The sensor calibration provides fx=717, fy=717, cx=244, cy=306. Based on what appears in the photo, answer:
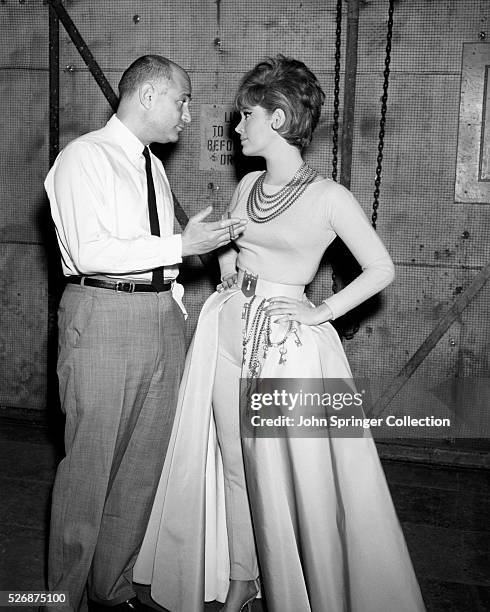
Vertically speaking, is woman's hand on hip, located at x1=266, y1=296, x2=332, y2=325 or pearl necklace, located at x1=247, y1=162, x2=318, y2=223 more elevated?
pearl necklace, located at x1=247, y1=162, x2=318, y2=223

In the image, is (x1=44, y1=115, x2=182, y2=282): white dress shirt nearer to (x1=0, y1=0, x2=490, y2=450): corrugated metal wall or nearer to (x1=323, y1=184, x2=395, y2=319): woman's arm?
(x1=323, y1=184, x2=395, y2=319): woman's arm

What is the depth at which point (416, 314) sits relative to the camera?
165 inches

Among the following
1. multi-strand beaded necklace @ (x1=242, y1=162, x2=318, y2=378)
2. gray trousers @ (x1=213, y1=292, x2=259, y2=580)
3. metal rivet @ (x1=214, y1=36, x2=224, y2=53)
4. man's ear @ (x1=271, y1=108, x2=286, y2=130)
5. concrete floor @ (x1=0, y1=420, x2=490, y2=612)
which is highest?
metal rivet @ (x1=214, y1=36, x2=224, y2=53)

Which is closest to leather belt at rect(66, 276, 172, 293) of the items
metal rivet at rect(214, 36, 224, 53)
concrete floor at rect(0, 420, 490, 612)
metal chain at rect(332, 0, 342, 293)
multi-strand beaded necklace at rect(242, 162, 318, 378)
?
multi-strand beaded necklace at rect(242, 162, 318, 378)

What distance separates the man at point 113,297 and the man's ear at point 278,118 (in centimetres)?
35

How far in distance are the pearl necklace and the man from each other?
0.40 ft

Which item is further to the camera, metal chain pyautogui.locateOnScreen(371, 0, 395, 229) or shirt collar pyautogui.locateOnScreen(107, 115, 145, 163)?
metal chain pyautogui.locateOnScreen(371, 0, 395, 229)

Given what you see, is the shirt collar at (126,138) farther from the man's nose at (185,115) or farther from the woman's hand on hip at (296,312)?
the woman's hand on hip at (296,312)

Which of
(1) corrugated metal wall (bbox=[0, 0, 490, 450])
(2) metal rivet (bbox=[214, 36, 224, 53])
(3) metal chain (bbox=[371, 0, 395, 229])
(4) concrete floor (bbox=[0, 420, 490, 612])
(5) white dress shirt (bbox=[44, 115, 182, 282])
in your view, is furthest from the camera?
(2) metal rivet (bbox=[214, 36, 224, 53])

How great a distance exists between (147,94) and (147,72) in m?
0.07

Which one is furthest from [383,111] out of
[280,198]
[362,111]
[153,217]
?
[153,217]

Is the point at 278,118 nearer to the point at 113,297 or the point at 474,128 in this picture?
the point at 113,297

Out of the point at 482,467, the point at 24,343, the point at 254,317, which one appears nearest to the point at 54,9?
the point at 24,343

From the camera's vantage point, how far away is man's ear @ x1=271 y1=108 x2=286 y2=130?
232 cm
